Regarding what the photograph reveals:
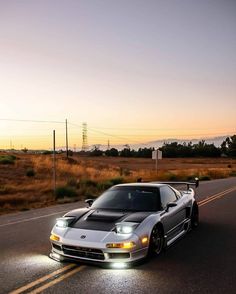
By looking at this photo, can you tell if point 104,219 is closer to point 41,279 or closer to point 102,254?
point 102,254

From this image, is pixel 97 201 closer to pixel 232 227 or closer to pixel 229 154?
pixel 232 227

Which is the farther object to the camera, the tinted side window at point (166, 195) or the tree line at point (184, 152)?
the tree line at point (184, 152)

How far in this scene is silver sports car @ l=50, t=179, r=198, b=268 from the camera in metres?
6.61

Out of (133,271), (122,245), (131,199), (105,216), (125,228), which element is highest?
(131,199)

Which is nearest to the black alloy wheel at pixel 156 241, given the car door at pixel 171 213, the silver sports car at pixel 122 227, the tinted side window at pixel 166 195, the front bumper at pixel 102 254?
the silver sports car at pixel 122 227

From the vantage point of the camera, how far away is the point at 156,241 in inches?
295

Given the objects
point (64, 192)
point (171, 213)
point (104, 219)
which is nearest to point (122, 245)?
point (104, 219)

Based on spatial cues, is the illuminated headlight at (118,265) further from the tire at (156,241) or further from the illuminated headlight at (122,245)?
the tire at (156,241)

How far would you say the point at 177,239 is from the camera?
348 inches

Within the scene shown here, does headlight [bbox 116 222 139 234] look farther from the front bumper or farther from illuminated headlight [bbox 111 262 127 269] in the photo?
illuminated headlight [bbox 111 262 127 269]

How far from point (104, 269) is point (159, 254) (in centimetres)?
133

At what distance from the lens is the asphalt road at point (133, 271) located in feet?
19.4

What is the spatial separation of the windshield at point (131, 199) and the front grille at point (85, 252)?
1.60 metres

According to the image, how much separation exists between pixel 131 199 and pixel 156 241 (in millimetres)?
1144
